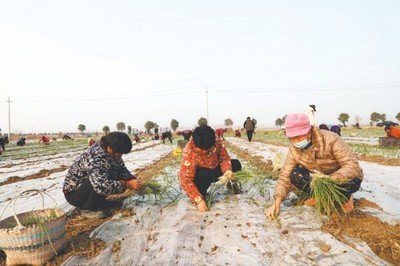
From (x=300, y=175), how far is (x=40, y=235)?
2.23 meters

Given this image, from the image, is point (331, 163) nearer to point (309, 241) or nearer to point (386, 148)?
point (309, 241)

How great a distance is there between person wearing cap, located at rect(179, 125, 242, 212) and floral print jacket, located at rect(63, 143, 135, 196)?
694 millimetres

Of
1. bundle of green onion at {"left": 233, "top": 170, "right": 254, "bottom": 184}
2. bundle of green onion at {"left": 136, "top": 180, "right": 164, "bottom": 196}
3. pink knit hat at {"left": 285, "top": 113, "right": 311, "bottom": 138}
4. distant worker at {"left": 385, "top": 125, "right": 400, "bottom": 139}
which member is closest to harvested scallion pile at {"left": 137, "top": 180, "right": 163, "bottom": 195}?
bundle of green onion at {"left": 136, "top": 180, "right": 164, "bottom": 196}

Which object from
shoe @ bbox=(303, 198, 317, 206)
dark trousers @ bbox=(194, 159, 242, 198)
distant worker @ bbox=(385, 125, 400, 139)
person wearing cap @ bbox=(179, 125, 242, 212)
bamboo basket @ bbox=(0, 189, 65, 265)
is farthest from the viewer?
distant worker @ bbox=(385, 125, 400, 139)

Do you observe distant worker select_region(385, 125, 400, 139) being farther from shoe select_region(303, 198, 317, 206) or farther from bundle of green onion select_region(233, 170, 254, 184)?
shoe select_region(303, 198, 317, 206)

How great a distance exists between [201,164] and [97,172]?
1144mm

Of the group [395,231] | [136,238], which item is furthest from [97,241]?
[395,231]

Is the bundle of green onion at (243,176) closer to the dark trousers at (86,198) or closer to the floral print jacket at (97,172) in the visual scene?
the floral print jacket at (97,172)

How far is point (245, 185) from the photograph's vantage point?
4520 mm

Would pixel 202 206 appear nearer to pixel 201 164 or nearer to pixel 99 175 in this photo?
pixel 201 164

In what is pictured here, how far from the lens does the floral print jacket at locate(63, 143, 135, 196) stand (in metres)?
3.04

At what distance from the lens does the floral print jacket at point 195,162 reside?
135 inches

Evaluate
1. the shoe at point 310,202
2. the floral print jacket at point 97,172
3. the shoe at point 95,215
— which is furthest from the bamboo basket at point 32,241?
the shoe at point 310,202

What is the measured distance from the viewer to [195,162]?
3615 millimetres
